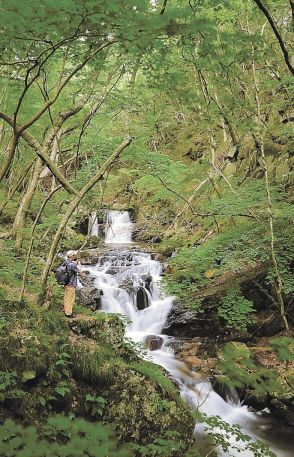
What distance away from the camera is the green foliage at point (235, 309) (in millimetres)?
9055

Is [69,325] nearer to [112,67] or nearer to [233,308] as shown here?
[233,308]

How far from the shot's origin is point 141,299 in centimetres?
1299

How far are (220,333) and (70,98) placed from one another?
25.3 ft

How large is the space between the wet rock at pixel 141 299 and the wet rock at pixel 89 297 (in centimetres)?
129

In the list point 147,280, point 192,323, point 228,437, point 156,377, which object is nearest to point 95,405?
point 156,377

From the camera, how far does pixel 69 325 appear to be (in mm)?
6711

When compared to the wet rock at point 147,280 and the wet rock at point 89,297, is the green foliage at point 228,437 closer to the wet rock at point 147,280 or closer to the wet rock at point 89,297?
the wet rock at point 89,297

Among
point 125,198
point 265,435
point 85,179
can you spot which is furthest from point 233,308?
point 125,198

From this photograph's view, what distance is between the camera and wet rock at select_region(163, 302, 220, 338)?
10712mm

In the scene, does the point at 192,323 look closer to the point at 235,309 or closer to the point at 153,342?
the point at 153,342

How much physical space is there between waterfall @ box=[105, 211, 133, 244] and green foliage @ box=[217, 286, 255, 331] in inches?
463

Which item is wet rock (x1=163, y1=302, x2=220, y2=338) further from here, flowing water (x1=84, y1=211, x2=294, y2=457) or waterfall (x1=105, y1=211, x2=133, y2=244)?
waterfall (x1=105, y1=211, x2=133, y2=244)

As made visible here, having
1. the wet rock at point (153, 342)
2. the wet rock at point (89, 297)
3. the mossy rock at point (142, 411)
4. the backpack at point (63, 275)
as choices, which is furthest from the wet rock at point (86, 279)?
the mossy rock at point (142, 411)

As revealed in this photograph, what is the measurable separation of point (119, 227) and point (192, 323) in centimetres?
1267
